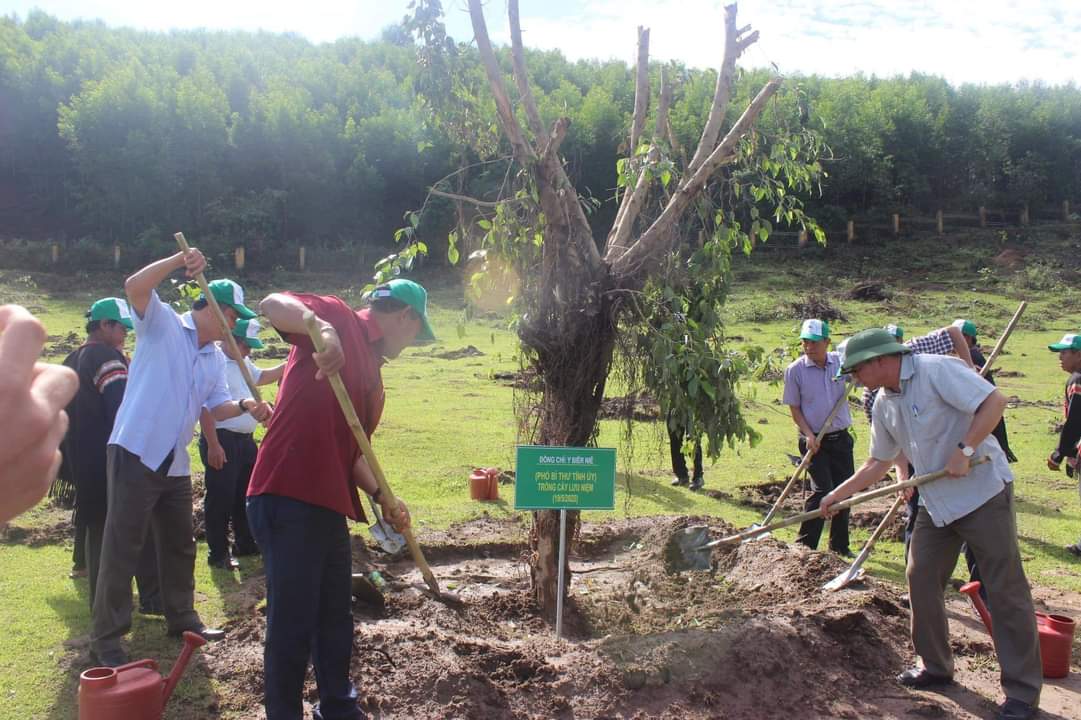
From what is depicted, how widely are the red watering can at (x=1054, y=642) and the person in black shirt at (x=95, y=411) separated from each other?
16.8 ft

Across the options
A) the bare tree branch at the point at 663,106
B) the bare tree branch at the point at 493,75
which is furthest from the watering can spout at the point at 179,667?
the bare tree branch at the point at 663,106

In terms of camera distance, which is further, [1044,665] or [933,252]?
[933,252]

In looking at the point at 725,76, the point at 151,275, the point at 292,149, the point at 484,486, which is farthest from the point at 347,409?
the point at 292,149

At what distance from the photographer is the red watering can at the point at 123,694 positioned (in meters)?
3.95

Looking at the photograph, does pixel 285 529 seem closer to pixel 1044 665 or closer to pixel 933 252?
pixel 1044 665

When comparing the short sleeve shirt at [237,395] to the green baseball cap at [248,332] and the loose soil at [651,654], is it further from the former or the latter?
the loose soil at [651,654]

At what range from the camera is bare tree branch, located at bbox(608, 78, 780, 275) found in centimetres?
574

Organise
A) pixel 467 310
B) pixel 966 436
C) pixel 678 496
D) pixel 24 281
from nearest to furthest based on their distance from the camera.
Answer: pixel 966 436 < pixel 467 310 < pixel 678 496 < pixel 24 281

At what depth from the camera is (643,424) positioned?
13.0m

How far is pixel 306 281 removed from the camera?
31375 mm

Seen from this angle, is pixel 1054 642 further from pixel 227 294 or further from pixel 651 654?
pixel 227 294

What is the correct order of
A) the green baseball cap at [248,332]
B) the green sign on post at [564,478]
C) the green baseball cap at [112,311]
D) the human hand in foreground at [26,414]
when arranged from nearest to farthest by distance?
the human hand in foreground at [26,414]
the green sign on post at [564,478]
the green baseball cap at [112,311]
the green baseball cap at [248,332]

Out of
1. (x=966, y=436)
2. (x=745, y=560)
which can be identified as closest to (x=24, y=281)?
(x=745, y=560)

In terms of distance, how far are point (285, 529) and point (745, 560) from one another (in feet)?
13.7
